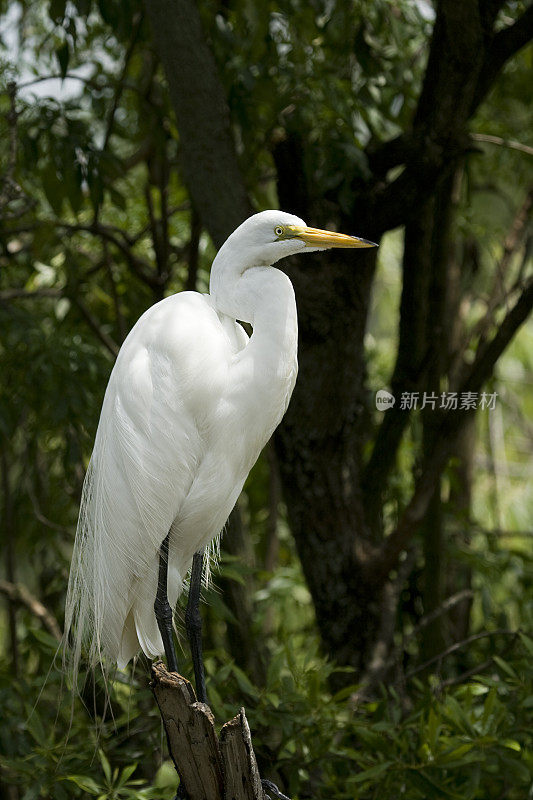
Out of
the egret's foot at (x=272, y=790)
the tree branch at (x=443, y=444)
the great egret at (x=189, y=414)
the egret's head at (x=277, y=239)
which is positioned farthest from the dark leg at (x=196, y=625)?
the tree branch at (x=443, y=444)

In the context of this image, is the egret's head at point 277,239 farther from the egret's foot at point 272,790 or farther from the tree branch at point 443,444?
the egret's foot at point 272,790

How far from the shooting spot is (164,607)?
5.21 feet

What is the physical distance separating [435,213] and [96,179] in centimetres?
97

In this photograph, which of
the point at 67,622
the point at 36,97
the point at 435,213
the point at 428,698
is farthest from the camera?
the point at 435,213

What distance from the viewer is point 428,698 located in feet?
6.66

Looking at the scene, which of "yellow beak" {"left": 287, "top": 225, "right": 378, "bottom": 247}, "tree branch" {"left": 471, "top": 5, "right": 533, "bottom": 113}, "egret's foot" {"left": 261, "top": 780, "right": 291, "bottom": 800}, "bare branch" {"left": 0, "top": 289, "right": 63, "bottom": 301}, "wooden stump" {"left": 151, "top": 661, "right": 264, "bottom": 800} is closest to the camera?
"wooden stump" {"left": 151, "top": 661, "right": 264, "bottom": 800}

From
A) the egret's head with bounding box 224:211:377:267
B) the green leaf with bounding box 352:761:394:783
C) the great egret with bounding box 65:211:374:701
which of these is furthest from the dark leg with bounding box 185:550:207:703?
the egret's head with bounding box 224:211:377:267

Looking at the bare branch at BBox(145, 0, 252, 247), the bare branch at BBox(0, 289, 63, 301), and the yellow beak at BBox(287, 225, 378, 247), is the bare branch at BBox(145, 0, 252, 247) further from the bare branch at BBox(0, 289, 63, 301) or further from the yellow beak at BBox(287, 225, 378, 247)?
the bare branch at BBox(0, 289, 63, 301)

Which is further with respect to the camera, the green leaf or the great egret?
the green leaf

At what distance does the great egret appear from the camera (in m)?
1.50

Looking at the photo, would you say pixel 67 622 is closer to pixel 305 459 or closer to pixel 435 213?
pixel 305 459

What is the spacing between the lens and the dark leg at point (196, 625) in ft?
5.40

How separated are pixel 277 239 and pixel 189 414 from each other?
0.34 metres

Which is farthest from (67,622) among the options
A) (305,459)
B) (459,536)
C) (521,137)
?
(521,137)
